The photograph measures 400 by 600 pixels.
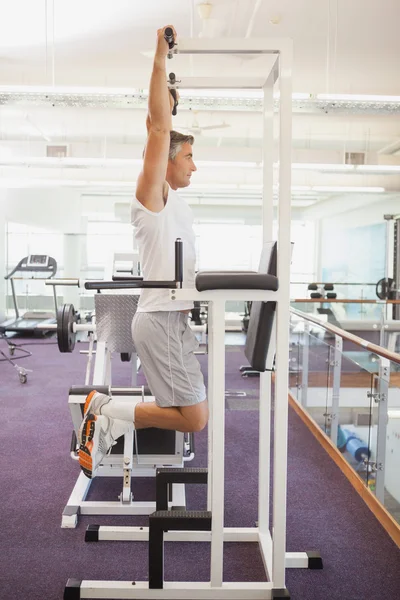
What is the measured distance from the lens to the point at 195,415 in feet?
6.71

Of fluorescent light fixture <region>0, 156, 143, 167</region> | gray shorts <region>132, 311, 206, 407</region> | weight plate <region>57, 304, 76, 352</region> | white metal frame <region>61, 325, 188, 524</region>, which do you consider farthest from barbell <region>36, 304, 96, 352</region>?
fluorescent light fixture <region>0, 156, 143, 167</region>

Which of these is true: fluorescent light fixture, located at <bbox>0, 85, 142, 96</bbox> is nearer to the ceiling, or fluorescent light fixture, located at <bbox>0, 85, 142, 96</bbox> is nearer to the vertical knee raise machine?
the ceiling

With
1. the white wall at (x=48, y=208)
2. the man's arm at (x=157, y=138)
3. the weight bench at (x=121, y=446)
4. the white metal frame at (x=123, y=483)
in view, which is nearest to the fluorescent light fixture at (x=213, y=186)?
the white wall at (x=48, y=208)

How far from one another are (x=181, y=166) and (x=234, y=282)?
1.82 feet

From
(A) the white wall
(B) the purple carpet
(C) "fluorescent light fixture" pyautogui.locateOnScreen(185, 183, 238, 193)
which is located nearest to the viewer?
(B) the purple carpet

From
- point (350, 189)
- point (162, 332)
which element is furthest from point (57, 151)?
point (162, 332)

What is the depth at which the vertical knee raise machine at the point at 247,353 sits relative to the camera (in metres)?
1.78

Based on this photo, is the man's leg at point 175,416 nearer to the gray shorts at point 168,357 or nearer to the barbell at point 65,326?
the gray shorts at point 168,357

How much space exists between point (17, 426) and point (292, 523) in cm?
232

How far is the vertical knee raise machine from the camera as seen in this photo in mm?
1776

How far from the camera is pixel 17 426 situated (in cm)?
407

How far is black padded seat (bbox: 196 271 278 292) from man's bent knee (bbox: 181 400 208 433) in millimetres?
501

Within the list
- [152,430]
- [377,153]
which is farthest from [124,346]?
[377,153]

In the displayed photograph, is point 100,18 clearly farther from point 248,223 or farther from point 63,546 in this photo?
point 248,223
